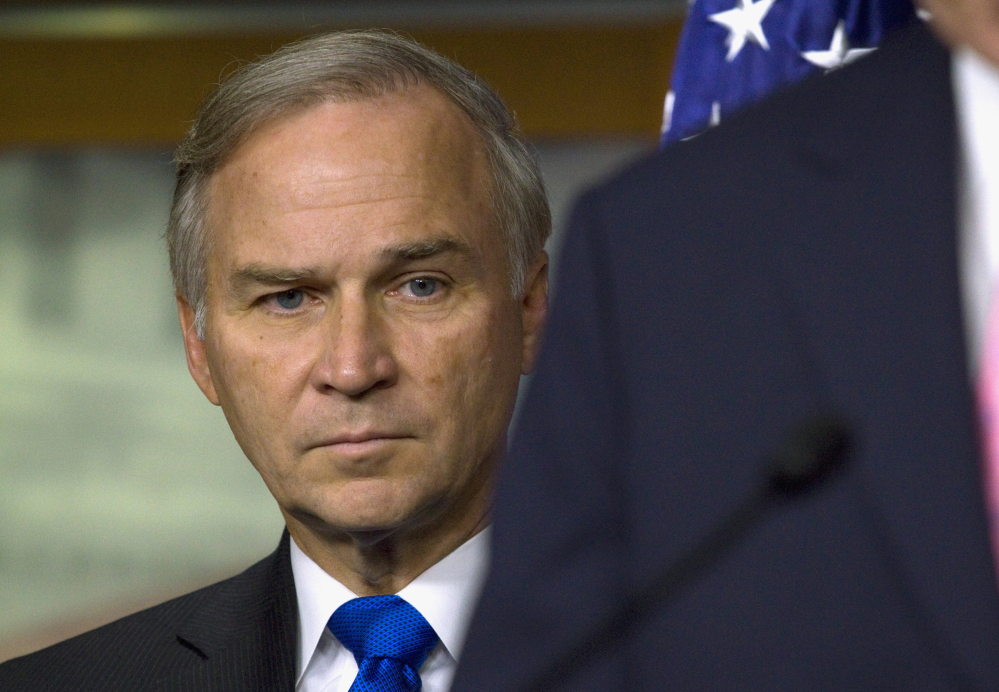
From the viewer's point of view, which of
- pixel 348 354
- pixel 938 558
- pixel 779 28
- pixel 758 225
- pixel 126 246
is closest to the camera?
pixel 938 558

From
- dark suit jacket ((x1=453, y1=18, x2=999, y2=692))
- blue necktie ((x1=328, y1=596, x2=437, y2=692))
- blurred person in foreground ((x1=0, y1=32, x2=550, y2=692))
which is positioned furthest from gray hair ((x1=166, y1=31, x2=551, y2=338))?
dark suit jacket ((x1=453, y1=18, x2=999, y2=692))

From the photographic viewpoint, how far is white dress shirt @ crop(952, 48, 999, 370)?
87 cm

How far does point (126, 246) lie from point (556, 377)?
5081 mm

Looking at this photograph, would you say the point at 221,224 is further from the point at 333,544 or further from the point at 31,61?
the point at 31,61

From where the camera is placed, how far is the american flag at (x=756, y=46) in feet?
5.56

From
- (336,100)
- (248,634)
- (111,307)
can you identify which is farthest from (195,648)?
(111,307)

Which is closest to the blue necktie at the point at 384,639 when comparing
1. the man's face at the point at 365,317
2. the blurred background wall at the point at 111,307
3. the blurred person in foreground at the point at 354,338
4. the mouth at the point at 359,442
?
the blurred person in foreground at the point at 354,338

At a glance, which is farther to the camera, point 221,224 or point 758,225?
point 221,224

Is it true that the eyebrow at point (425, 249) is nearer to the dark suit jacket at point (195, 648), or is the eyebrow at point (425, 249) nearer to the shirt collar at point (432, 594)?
the shirt collar at point (432, 594)

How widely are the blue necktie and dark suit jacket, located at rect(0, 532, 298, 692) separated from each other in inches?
4.5

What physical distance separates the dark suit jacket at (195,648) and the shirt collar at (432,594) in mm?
41

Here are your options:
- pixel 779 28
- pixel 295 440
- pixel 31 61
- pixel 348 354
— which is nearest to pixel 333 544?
pixel 295 440

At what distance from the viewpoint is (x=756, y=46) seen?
1783mm

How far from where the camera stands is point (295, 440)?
1693 millimetres
